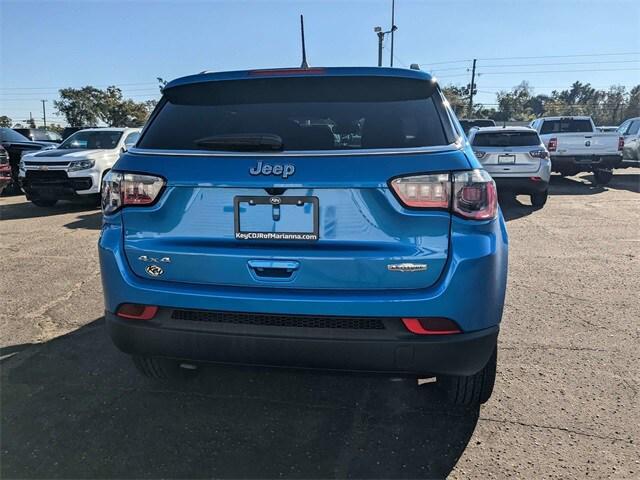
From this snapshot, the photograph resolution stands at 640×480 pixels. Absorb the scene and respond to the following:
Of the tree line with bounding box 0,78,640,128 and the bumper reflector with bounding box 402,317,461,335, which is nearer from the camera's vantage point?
the bumper reflector with bounding box 402,317,461,335

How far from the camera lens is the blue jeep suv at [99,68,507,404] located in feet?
6.64

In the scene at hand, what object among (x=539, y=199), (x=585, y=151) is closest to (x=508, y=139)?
(x=539, y=199)

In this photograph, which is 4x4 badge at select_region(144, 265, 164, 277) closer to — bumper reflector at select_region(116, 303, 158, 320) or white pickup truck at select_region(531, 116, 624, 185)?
bumper reflector at select_region(116, 303, 158, 320)

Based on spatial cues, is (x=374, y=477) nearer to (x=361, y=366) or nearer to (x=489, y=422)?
(x=361, y=366)

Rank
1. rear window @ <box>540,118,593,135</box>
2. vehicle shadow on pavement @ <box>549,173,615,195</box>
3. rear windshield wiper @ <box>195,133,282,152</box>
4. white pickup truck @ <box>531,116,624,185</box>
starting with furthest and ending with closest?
1. rear window @ <box>540,118,593,135</box>
2. white pickup truck @ <box>531,116,624,185</box>
3. vehicle shadow on pavement @ <box>549,173,615,195</box>
4. rear windshield wiper @ <box>195,133,282,152</box>

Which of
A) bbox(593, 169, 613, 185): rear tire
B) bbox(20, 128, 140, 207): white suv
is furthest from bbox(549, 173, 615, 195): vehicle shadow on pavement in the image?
bbox(20, 128, 140, 207): white suv

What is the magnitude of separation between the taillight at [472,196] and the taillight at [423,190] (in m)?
0.05

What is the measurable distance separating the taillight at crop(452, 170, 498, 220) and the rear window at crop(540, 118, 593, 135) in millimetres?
14342

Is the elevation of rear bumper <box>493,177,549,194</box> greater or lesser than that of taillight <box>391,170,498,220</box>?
lesser

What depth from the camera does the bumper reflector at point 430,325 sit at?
6.67ft

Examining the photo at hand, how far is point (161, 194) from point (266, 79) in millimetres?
784

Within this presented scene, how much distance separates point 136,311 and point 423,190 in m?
1.43

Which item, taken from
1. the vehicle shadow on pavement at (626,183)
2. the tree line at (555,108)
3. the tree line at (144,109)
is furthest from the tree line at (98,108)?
the vehicle shadow on pavement at (626,183)

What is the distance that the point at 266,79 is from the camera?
243cm
